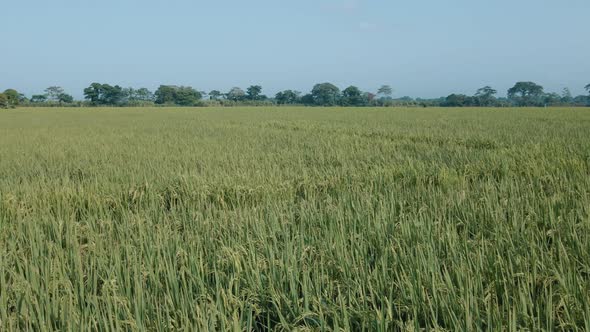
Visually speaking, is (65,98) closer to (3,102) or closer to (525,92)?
(3,102)

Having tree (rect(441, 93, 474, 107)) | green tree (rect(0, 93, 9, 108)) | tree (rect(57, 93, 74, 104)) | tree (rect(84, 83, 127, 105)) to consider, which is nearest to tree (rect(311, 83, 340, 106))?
tree (rect(441, 93, 474, 107))

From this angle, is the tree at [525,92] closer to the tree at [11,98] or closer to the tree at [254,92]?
the tree at [254,92]

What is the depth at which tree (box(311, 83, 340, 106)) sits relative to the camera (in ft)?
289

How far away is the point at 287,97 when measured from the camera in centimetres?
8856

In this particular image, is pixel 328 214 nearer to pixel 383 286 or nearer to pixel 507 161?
pixel 383 286

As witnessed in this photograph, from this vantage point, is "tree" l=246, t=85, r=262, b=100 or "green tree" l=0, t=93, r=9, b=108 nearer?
"green tree" l=0, t=93, r=9, b=108

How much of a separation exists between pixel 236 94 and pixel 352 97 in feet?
98.9

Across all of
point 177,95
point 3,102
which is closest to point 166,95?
point 177,95

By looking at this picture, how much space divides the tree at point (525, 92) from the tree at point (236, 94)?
60550 mm

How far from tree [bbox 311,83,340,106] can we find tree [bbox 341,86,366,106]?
2021mm

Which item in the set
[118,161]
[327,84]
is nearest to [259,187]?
[118,161]

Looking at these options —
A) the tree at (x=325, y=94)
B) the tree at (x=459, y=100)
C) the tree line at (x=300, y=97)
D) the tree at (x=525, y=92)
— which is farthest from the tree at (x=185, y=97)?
the tree at (x=525, y=92)

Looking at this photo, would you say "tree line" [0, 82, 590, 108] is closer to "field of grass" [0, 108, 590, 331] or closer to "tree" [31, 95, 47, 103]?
"tree" [31, 95, 47, 103]

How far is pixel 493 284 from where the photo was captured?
1586 mm
